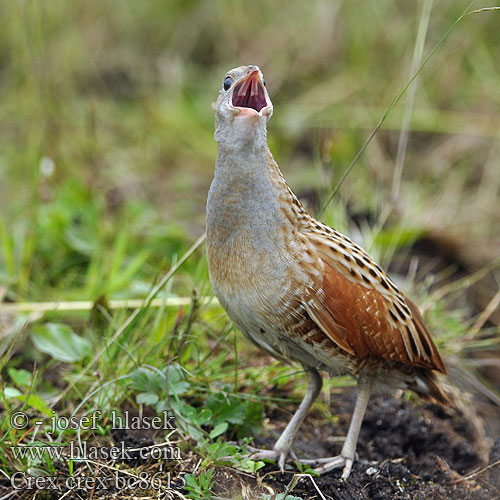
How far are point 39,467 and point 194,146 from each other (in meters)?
4.38

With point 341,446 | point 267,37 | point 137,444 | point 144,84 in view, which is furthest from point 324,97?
point 137,444

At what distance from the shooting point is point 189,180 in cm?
627

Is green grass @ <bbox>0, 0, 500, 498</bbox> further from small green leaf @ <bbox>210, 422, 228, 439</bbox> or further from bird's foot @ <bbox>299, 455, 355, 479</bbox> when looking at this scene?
bird's foot @ <bbox>299, 455, 355, 479</bbox>

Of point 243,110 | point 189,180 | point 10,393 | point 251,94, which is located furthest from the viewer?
point 189,180

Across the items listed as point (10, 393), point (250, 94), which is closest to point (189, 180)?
point (10, 393)

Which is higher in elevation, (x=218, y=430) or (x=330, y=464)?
(x=218, y=430)

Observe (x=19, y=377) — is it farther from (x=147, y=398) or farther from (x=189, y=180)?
(x=189, y=180)

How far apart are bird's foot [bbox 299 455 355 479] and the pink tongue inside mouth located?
4.97 ft

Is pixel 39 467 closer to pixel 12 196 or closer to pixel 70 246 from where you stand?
pixel 70 246

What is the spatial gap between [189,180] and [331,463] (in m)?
3.71

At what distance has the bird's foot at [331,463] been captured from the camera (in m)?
2.98

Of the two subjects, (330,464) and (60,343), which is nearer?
(330,464)

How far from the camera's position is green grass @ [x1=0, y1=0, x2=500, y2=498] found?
3309 millimetres

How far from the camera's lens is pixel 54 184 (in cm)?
546
